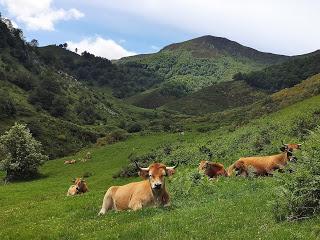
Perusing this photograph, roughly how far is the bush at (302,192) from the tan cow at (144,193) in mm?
5362

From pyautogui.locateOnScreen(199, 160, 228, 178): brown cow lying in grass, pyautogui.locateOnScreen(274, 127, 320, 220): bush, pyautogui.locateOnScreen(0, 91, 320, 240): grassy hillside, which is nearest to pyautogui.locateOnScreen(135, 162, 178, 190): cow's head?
pyautogui.locateOnScreen(0, 91, 320, 240): grassy hillside

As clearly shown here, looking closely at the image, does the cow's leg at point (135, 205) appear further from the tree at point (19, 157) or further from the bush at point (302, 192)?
the tree at point (19, 157)

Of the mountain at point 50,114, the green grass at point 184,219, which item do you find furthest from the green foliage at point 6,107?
the green grass at point 184,219

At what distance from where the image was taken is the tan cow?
18.5 m

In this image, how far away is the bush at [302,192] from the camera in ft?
43.6

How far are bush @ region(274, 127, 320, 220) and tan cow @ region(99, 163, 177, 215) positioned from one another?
5.36 m

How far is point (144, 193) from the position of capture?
1973cm

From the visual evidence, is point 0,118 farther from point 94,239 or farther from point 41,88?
point 94,239

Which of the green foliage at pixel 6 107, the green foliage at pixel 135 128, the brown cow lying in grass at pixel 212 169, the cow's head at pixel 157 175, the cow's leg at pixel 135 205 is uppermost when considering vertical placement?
the green foliage at pixel 6 107

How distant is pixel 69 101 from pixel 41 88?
68.5 feet

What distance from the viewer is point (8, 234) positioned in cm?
1825

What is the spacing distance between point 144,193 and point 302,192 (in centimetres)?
779

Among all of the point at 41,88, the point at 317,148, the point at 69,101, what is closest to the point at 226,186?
the point at 317,148

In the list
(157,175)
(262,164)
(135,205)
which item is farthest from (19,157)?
(157,175)
